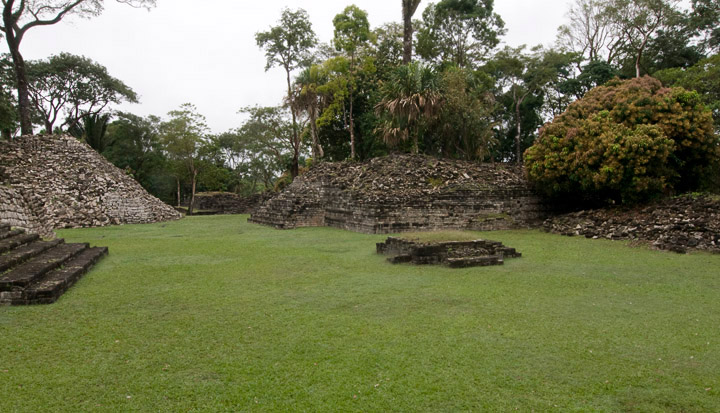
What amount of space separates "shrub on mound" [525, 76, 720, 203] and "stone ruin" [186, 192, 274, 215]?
1804 cm

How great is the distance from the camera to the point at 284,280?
616 cm

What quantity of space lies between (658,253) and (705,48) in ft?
68.3

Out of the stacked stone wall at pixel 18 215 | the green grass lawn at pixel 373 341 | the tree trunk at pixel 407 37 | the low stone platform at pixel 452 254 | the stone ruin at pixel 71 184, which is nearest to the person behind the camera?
the green grass lawn at pixel 373 341

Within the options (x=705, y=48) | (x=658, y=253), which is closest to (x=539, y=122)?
(x=705, y=48)

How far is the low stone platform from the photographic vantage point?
710 centimetres

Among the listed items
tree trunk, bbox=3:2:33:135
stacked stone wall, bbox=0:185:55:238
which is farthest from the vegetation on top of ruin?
stacked stone wall, bbox=0:185:55:238

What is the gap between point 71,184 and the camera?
16.7 metres

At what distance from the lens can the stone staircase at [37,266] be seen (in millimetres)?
4758

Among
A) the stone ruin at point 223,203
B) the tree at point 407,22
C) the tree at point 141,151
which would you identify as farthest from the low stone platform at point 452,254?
the tree at point 141,151

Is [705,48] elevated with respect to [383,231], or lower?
elevated

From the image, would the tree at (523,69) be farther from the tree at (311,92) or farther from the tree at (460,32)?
the tree at (311,92)

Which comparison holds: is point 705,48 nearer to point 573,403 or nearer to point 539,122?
point 539,122

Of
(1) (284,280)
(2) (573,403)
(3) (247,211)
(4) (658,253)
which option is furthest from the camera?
(3) (247,211)

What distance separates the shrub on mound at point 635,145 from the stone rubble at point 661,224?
0.59 meters
